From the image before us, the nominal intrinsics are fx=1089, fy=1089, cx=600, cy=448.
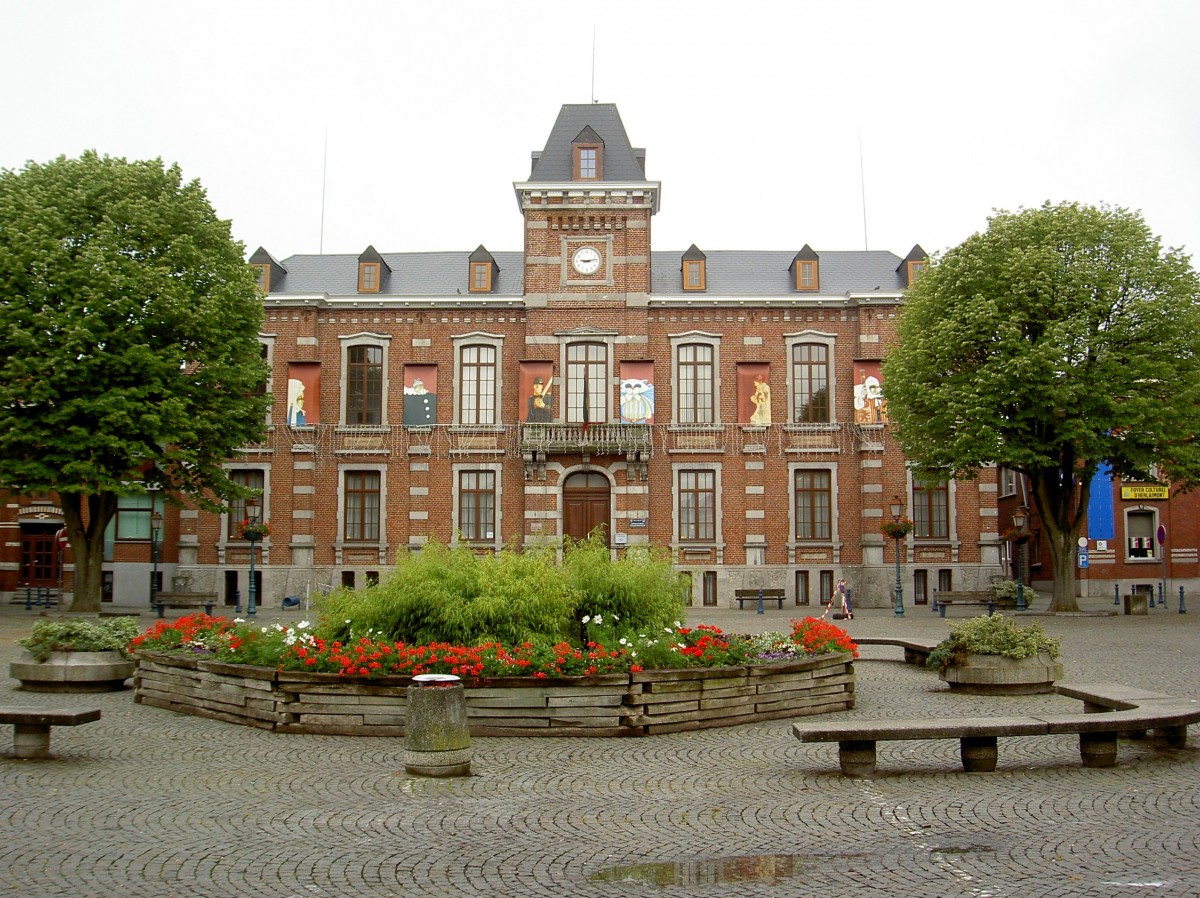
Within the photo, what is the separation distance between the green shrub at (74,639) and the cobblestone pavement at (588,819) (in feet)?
11.2

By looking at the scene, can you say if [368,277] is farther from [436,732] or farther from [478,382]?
[436,732]

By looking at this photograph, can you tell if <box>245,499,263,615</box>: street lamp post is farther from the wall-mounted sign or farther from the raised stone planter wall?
the wall-mounted sign

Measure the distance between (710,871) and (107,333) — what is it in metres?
25.0

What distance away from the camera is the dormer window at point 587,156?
123 ft

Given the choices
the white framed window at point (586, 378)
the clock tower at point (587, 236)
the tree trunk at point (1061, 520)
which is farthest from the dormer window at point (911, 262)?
the white framed window at point (586, 378)

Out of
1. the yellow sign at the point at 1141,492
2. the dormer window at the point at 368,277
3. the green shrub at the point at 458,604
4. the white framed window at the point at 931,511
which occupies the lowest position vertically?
the green shrub at the point at 458,604

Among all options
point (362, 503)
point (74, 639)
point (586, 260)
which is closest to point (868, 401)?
point (586, 260)

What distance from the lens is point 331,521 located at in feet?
124

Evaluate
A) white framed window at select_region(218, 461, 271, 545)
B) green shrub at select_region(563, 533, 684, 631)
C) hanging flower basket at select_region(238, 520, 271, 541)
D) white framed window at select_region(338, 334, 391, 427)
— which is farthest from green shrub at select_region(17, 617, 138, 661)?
white framed window at select_region(338, 334, 391, 427)

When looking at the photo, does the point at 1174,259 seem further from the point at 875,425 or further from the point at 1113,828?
the point at 1113,828

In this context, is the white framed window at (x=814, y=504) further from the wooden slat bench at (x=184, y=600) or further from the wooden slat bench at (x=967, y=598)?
the wooden slat bench at (x=184, y=600)

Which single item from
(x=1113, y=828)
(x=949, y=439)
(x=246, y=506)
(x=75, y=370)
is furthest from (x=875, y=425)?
(x=1113, y=828)

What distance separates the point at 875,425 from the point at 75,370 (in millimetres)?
24669

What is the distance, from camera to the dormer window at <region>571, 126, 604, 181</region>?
123 ft
